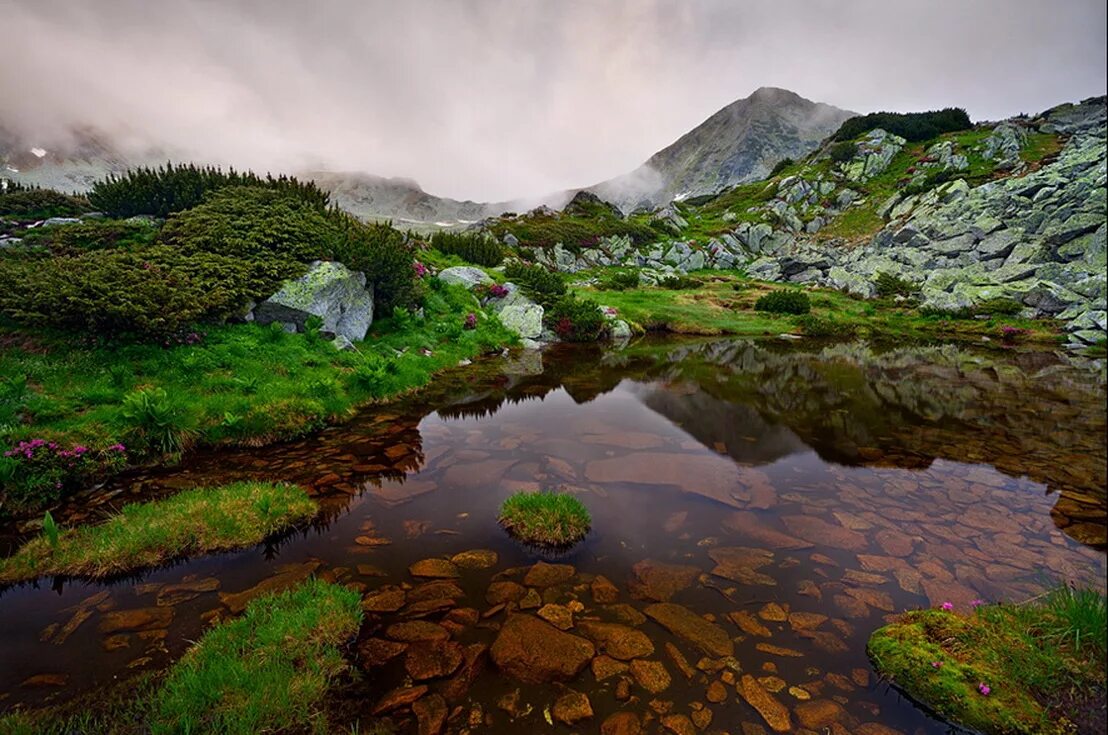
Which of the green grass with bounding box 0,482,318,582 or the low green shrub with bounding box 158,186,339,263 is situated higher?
the low green shrub with bounding box 158,186,339,263

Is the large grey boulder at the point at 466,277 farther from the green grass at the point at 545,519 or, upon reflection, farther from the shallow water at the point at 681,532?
the green grass at the point at 545,519

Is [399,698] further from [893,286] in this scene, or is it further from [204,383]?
[893,286]

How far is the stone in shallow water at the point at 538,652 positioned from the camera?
448cm

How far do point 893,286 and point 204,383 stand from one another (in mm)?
52255

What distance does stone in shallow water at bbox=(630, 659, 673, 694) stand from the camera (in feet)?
14.2

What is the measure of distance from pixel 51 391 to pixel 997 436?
858 inches

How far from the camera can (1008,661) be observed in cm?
408

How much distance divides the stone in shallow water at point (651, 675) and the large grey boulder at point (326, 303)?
14866mm

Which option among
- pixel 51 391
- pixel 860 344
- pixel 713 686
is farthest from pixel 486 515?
pixel 860 344

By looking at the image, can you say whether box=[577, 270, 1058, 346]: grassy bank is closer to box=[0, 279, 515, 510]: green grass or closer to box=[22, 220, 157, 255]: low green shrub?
box=[0, 279, 515, 510]: green grass

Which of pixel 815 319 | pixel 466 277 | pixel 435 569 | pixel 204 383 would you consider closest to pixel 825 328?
pixel 815 319

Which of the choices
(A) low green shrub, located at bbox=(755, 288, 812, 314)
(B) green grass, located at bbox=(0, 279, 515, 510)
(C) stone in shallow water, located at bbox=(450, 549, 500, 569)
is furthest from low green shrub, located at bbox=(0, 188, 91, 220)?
(A) low green shrub, located at bbox=(755, 288, 812, 314)

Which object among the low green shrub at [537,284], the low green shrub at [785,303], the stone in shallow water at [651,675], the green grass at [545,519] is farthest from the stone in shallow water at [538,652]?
the low green shrub at [785,303]

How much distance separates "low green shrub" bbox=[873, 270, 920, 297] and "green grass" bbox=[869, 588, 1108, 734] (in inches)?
1837
